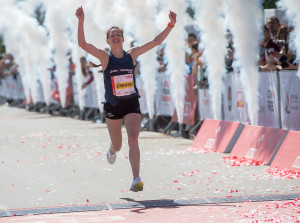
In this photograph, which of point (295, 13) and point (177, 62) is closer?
point (295, 13)

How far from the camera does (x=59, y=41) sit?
1068 inches

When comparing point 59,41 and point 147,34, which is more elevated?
point 147,34

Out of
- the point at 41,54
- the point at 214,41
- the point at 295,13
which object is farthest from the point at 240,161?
the point at 41,54

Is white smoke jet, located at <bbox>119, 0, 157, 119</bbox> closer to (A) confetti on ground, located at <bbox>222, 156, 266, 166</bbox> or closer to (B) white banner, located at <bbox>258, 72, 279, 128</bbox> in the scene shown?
(B) white banner, located at <bbox>258, 72, 279, 128</bbox>

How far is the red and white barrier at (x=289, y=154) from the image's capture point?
10.2 m

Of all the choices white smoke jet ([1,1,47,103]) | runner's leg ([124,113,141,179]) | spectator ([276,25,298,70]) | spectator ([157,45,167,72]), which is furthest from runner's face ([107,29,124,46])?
white smoke jet ([1,1,47,103])

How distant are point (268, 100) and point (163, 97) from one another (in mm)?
5785

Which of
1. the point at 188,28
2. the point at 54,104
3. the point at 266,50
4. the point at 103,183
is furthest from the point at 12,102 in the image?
the point at 103,183

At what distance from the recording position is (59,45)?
27.1 metres

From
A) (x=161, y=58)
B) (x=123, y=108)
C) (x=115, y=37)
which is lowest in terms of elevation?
(x=161, y=58)

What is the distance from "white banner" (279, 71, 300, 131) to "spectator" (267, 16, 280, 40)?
3.44ft

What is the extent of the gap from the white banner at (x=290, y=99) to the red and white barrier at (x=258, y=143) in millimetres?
512

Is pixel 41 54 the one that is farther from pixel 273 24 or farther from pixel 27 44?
pixel 273 24

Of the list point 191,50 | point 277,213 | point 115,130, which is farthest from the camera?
point 191,50
